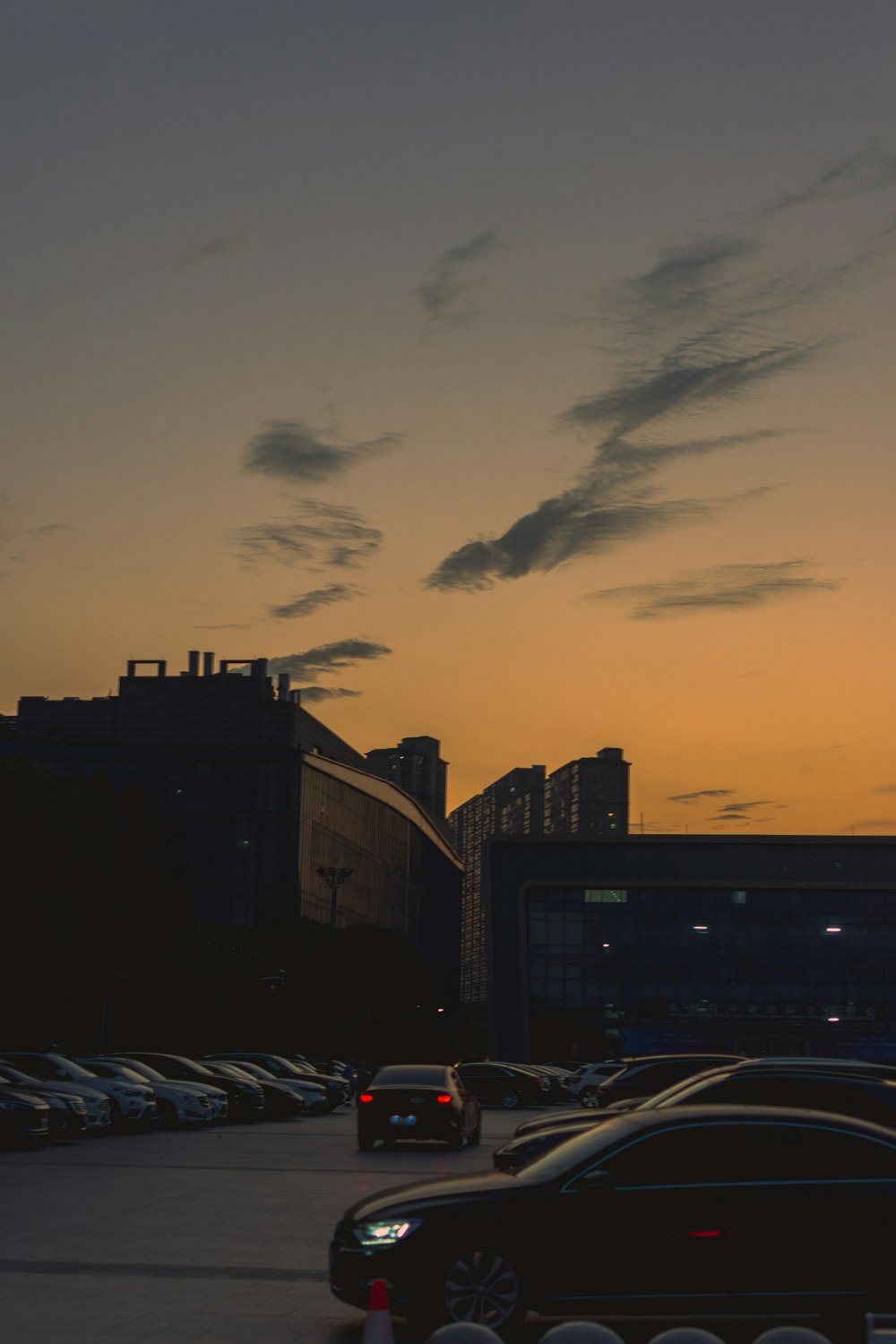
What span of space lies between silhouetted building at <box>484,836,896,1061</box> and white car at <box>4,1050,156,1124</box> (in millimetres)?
58826

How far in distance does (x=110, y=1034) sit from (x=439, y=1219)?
60.8m

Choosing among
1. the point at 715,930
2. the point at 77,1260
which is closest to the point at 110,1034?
the point at 715,930

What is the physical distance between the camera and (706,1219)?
9.70 meters

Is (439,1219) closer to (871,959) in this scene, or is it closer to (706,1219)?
(706,1219)

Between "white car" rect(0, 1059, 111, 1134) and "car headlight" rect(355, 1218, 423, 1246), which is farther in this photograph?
"white car" rect(0, 1059, 111, 1134)

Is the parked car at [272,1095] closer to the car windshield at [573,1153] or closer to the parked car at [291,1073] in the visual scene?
the parked car at [291,1073]

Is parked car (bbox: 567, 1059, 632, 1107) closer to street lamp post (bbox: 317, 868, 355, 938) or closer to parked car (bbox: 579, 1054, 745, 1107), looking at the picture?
parked car (bbox: 579, 1054, 745, 1107)

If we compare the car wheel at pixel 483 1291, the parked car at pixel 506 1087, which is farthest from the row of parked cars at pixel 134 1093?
the car wheel at pixel 483 1291

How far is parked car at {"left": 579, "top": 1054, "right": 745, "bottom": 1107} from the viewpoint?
1126 inches

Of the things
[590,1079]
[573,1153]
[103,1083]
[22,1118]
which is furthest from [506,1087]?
[573,1153]

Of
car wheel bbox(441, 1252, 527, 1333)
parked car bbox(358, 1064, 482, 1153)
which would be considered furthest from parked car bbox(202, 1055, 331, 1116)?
car wheel bbox(441, 1252, 527, 1333)

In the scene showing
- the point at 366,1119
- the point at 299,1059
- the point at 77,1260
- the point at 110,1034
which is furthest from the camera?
the point at 110,1034

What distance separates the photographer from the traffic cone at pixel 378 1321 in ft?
23.2

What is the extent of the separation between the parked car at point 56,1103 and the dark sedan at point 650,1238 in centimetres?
1855
